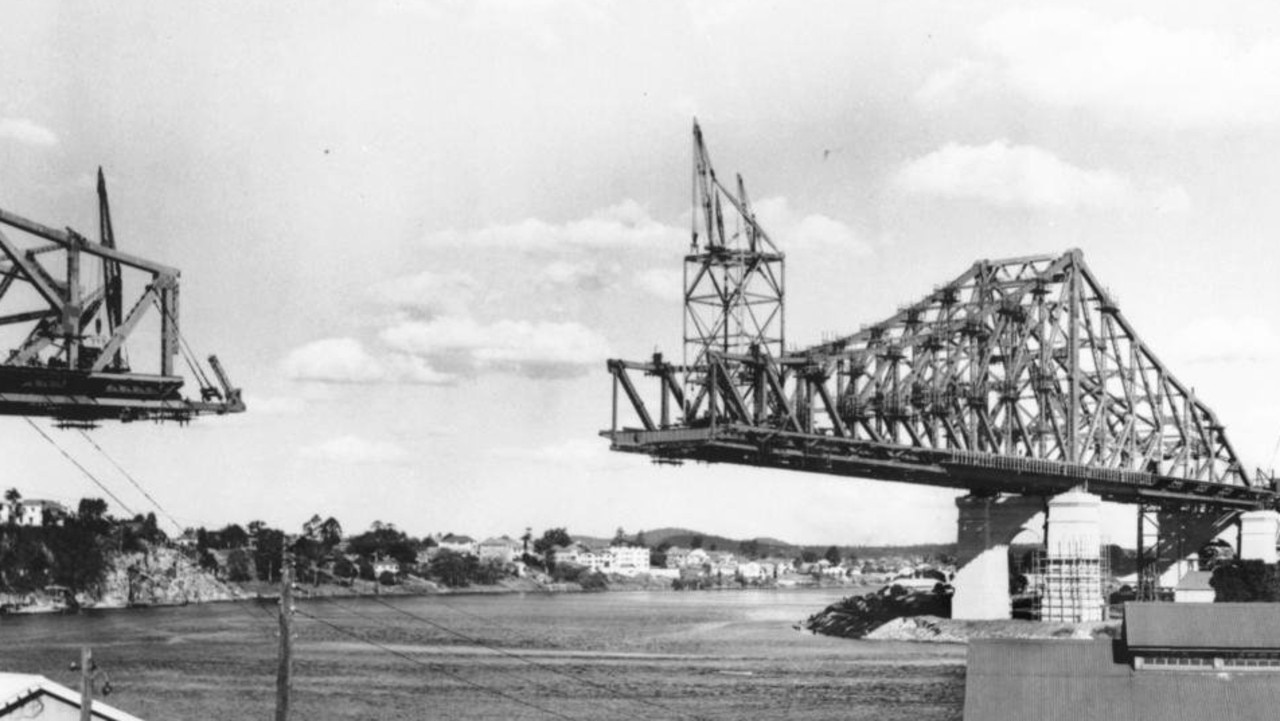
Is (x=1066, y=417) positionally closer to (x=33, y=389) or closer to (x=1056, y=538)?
(x=1056, y=538)

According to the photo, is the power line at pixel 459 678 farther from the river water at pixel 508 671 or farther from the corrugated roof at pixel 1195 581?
the corrugated roof at pixel 1195 581

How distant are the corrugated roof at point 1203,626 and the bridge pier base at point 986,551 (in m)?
70.5

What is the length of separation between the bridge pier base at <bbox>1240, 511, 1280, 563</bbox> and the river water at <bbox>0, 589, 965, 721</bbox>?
4673cm

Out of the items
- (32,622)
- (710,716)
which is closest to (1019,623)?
(710,716)

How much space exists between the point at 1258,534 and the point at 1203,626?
377ft

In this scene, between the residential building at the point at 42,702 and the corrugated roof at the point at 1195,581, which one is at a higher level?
the residential building at the point at 42,702

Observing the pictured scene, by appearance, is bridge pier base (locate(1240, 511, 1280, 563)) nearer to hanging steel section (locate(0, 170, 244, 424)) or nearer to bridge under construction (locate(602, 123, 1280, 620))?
bridge under construction (locate(602, 123, 1280, 620))

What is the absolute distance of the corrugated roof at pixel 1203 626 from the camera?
52469mm

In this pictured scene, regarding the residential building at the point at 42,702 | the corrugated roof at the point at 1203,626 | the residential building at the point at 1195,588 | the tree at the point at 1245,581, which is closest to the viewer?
the residential building at the point at 42,702

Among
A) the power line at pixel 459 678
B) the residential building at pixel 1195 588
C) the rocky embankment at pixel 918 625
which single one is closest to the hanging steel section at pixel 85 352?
the power line at pixel 459 678

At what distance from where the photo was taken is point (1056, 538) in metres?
125

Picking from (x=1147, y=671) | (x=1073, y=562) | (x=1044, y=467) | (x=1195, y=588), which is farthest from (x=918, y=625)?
(x=1147, y=671)

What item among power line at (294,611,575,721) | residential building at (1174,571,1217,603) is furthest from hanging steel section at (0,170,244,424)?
residential building at (1174,571,1217,603)

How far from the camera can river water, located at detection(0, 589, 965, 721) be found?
79.1m
